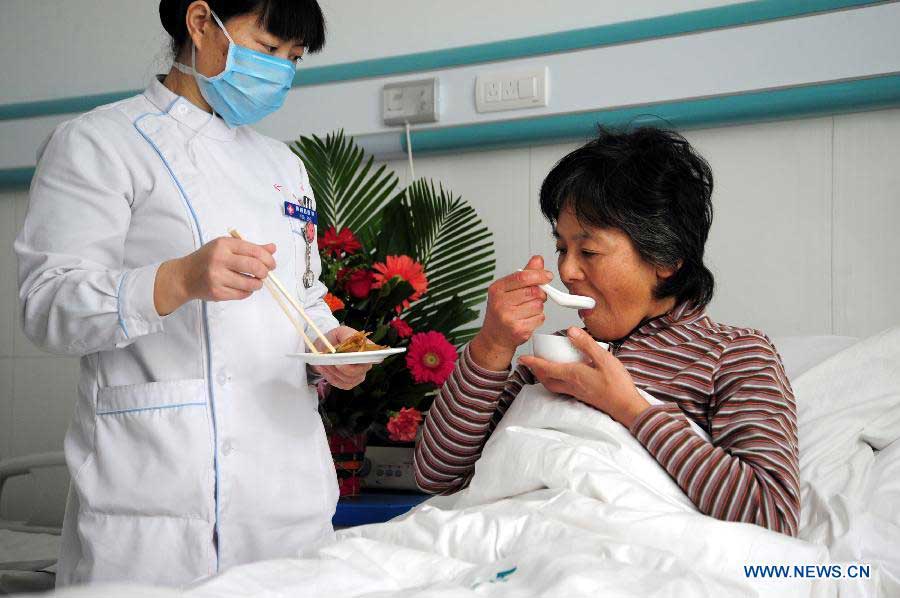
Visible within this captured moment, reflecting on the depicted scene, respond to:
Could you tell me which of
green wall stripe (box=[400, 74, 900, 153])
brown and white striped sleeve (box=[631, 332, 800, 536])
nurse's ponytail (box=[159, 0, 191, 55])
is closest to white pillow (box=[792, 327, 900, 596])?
brown and white striped sleeve (box=[631, 332, 800, 536])

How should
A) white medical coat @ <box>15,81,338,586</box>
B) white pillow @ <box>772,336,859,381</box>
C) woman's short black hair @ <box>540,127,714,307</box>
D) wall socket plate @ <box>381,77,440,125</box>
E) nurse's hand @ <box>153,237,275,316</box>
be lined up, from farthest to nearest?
1. wall socket plate @ <box>381,77,440,125</box>
2. white pillow @ <box>772,336,859,381</box>
3. woman's short black hair @ <box>540,127,714,307</box>
4. white medical coat @ <box>15,81,338,586</box>
5. nurse's hand @ <box>153,237,275,316</box>

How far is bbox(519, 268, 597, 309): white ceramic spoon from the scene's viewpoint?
1403mm

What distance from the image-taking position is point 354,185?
2387 millimetres

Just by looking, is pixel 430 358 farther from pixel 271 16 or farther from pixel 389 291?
pixel 271 16

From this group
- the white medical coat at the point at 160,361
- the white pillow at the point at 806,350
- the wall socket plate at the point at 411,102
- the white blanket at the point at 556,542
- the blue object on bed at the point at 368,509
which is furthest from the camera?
the wall socket plate at the point at 411,102

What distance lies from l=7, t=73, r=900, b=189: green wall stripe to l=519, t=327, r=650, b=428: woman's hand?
801 mm

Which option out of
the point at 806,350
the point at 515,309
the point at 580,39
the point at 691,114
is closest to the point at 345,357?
the point at 515,309

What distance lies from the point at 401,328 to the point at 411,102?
823 millimetres

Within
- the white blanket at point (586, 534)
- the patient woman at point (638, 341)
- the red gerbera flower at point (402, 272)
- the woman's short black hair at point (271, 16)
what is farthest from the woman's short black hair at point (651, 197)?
the red gerbera flower at point (402, 272)

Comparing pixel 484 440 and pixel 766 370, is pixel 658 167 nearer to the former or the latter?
pixel 766 370

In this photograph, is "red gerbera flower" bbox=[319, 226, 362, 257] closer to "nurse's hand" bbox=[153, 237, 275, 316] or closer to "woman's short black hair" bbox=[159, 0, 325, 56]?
"woman's short black hair" bbox=[159, 0, 325, 56]

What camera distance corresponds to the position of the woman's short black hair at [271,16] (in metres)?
1.53

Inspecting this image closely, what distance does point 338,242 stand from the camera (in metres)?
2.19

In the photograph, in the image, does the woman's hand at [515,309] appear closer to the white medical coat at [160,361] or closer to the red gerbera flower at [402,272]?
the white medical coat at [160,361]
